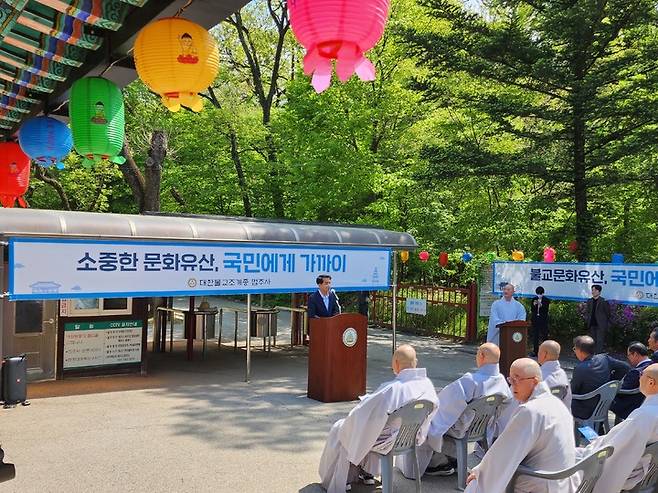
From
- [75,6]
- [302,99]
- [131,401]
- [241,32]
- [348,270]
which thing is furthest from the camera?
[241,32]

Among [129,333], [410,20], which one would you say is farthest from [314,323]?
[410,20]

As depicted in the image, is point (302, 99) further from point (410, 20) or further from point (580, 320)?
point (580, 320)

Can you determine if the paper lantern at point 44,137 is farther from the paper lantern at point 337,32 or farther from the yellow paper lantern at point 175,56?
the paper lantern at point 337,32

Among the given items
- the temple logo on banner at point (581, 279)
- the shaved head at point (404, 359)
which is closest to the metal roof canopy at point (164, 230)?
the temple logo on banner at point (581, 279)

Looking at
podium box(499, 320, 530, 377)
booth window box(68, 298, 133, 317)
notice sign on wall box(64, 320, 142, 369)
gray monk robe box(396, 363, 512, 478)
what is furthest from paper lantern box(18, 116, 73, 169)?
podium box(499, 320, 530, 377)

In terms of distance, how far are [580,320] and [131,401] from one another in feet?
41.6

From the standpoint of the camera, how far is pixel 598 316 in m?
14.4

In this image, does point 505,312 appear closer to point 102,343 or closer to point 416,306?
point 416,306

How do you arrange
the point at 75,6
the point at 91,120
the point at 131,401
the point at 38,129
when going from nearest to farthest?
the point at 75,6 → the point at 91,120 → the point at 38,129 → the point at 131,401

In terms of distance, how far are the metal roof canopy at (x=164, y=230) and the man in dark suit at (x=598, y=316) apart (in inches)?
190

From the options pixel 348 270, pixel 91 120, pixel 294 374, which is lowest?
pixel 294 374

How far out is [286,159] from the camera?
76.8 feet

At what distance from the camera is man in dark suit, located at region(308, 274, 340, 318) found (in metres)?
10.6

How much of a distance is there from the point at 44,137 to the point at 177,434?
4036 mm
